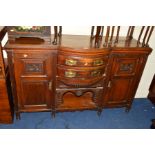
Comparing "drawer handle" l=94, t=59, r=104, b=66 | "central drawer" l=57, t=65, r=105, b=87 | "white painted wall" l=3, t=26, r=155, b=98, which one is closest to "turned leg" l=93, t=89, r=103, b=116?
"central drawer" l=57, t=65, r=105, b=87

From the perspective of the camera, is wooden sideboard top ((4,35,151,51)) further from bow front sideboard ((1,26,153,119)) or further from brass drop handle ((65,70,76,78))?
brass drop handle ((65,70,76,78))

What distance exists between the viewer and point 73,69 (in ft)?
6.54

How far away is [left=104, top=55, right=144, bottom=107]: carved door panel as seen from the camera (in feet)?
7.11

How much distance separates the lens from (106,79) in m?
2.25

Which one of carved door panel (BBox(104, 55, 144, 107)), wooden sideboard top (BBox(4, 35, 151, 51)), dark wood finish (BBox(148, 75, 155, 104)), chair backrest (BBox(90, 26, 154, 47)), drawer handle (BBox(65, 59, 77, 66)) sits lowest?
dark wood finish (BBox(148, 75, 155, 104))

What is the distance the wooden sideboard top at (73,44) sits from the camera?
1856 mm

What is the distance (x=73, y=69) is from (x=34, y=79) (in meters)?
0.48

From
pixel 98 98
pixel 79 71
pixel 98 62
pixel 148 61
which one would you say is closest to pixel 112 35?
pixel 98 62

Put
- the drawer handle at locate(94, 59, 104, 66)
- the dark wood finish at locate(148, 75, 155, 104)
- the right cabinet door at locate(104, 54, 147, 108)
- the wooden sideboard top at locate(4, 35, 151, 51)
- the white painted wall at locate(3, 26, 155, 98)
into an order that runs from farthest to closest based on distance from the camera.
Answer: the dark wood finish at locate(148, 75, 155, 104)
the white painted wall at locate(3, 26, 155, 98)
the right cabinet door at locate(104, 54, 147, 108)
the drawer handle at locate(94, 59, 104, 66)
the wooden sideboard top at locate(4, 35, 151, 51)

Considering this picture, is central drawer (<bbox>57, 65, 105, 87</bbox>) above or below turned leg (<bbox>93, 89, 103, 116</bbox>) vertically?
above

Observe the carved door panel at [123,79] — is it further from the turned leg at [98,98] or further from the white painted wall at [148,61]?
the white painted wall at [148,61]

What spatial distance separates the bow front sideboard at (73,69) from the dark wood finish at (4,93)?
74mm

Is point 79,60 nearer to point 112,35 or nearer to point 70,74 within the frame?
point 70,74
